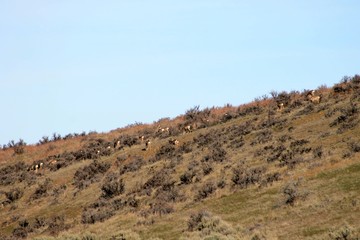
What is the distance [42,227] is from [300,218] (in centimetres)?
1802

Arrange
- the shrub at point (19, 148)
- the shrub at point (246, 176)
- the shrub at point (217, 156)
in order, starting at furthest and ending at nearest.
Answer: the shrub at point (19, 148) → the shrub at point (217, 156) → the shrub at point (246, 176)

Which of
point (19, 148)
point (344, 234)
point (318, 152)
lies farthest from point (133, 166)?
point (344, 234)

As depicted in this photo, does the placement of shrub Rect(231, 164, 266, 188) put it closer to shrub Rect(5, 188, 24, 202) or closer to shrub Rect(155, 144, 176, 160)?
shrub Rect(155, 144, 176, 160)

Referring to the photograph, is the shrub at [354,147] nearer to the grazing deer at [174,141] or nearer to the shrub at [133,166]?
the shrub at [133,166]

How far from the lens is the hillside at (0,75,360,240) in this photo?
72.5 feet

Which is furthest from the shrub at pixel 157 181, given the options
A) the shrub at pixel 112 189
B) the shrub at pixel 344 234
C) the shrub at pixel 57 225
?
the shrub at pixel 344 234

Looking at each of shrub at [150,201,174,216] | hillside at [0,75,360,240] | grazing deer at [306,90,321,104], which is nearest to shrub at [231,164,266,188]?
hillside at [0,75,360,240]

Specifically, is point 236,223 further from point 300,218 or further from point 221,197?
point 221,197

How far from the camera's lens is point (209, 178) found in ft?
105

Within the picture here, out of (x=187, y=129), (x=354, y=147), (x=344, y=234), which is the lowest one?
(x=344, y=234)

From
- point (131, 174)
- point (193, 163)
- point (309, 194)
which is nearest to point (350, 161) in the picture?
point (309, 194)

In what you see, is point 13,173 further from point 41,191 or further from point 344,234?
point 344,234

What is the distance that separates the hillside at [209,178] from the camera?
22.1 m

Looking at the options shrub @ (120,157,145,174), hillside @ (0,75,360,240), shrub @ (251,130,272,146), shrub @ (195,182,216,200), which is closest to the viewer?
hillside @ (0,75,360,240)
